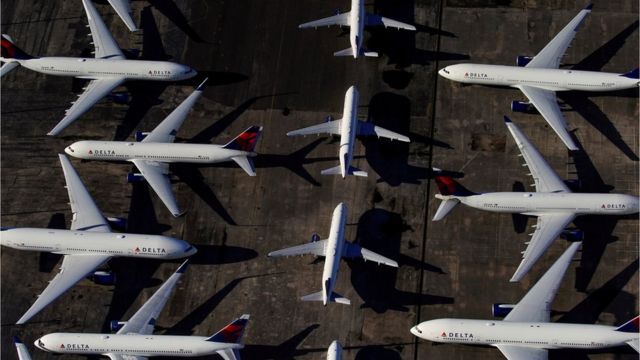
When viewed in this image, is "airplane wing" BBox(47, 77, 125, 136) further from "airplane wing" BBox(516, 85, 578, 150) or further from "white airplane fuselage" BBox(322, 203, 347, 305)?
"airplane wing" BBox(516, 85, 578, 150)

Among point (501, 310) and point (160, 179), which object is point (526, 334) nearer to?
point (501, 310)

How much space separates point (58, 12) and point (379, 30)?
3260 centimetres

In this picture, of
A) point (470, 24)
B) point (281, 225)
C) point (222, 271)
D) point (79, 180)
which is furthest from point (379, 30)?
point (79, 180)

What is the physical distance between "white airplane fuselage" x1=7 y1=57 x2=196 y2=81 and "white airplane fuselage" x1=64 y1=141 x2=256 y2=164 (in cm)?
706

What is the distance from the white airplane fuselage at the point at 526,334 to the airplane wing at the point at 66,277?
2761cm

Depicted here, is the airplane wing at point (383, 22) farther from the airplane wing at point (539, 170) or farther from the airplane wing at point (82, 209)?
the airplane wing at point (82, 209)

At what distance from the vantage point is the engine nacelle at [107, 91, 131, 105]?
53.7m

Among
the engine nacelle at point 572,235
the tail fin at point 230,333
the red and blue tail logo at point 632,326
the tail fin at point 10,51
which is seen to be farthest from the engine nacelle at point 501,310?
the tail fin at point 10,51

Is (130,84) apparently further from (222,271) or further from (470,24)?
(470,24)

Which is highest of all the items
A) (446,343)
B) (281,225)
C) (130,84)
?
(130,84)

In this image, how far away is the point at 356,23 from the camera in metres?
52.9

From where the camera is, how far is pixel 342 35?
2212 inches

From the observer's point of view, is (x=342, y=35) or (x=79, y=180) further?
Result: (x=342, y=35)

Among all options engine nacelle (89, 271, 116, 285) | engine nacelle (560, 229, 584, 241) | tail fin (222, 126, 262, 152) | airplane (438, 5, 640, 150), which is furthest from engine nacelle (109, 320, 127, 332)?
engine nacelle (560, 229, 584, 241)
